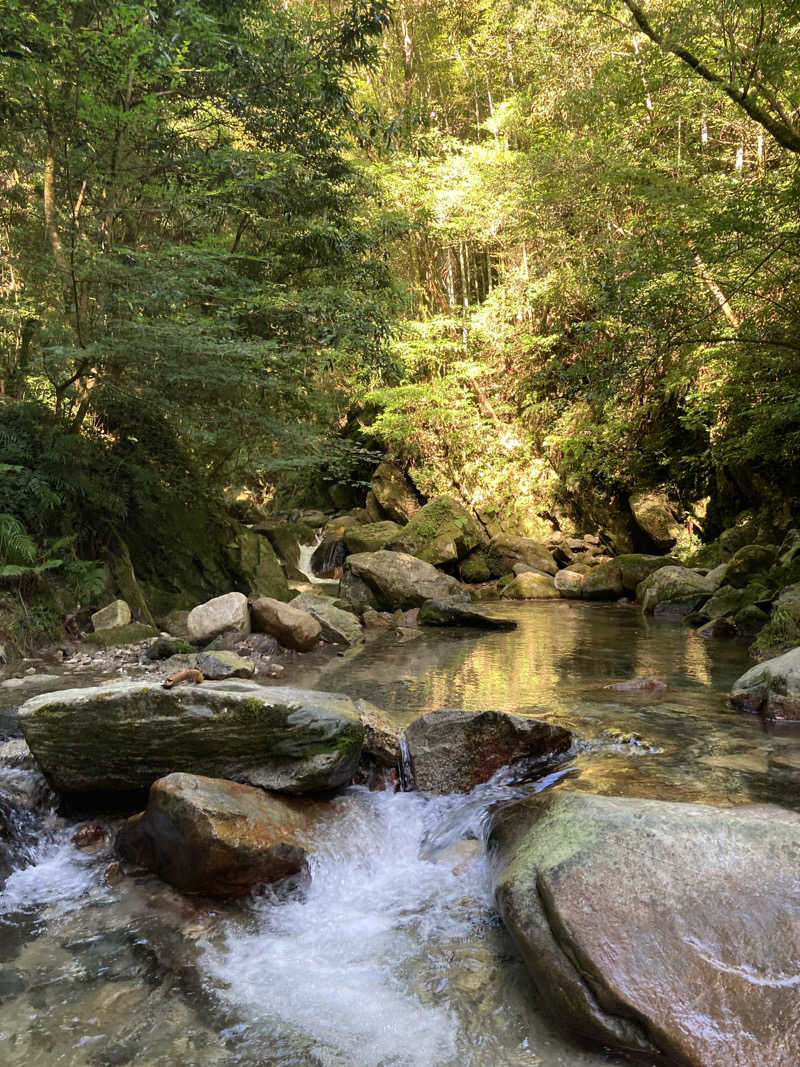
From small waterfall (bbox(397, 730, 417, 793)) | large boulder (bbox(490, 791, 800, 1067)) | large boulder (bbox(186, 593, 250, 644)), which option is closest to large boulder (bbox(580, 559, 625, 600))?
large boulder (bbox(186, 593, 250, 644))

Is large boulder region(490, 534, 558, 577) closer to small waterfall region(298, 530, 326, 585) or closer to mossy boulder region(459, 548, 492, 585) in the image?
mossy boulder region(459, 548, 492, 585)

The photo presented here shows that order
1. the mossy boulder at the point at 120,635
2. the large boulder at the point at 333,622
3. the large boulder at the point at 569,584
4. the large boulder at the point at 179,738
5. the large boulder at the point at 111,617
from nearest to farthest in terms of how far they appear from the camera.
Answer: the large boulder at the point at 179,738, the mossy boulder at the point at 120,635, the large boulder at the point at 111,617, the large boulder at the point at 333,622, the large boulder at the point at 569,584

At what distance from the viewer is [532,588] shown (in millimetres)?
14750

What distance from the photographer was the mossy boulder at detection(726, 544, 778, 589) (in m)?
10.8

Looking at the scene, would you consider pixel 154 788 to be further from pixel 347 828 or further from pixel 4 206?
pixel 4 206

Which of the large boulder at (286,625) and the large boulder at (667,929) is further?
the large boulder at (286,625)

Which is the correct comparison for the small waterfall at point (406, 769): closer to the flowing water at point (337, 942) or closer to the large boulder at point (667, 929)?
the flowing water at point (337, 942)

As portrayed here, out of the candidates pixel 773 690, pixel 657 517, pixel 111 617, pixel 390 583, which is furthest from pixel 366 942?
pixel 657 517

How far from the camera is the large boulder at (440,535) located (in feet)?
52.7

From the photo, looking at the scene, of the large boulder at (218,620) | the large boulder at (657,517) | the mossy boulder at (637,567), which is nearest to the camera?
the large boulder at (218,620)

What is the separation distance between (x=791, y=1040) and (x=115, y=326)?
9.21 m

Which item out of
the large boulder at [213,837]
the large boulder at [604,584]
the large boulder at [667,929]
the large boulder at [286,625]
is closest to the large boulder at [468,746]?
the large boulder at [213,837]

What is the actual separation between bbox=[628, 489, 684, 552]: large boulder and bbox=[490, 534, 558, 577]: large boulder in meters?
2.28

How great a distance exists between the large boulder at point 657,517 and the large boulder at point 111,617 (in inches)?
450
